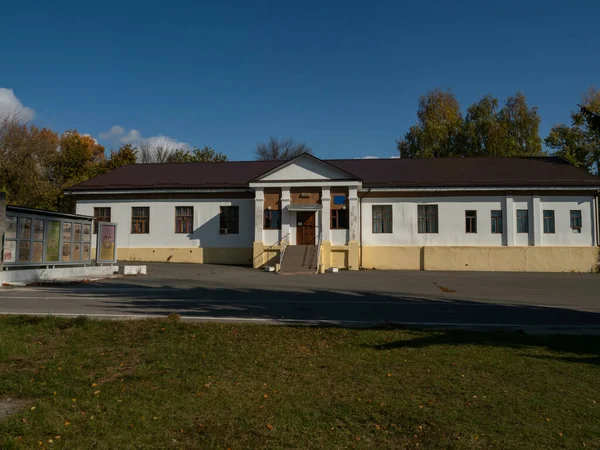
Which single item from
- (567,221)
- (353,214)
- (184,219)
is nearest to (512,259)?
(567,221)

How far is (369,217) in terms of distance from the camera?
31312 mm

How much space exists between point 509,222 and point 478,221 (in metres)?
1.84

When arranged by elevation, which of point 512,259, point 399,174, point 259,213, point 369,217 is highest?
point 399,174

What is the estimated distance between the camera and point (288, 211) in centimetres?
3002

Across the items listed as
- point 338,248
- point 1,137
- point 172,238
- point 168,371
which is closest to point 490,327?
point 168,371

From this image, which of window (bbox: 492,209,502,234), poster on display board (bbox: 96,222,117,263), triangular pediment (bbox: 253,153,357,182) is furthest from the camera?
window (bbox: 492,209,502,234)

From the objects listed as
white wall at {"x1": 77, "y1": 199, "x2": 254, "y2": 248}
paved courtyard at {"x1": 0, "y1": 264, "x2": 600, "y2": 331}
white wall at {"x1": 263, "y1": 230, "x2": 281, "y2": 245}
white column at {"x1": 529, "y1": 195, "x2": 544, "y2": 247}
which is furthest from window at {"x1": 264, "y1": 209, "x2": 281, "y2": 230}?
white column at {"x1": 529, "y1": 195, "x2": 544, "y2": 247}

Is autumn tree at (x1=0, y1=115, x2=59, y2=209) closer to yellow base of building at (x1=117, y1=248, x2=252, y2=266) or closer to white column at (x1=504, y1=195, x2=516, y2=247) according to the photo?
yellow base of building at (x1=117, y1=248, x2=252, y2=266)

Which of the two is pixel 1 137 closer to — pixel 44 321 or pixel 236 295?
pixel 236 295

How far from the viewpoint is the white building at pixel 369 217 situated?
97.0 feet

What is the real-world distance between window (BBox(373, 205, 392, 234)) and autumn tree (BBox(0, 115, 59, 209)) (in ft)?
82.6

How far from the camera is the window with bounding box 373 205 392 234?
102 feet

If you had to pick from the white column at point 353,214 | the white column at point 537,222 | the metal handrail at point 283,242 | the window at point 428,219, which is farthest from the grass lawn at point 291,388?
the white column at point 537,222

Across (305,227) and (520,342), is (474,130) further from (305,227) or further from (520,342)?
(520,342)
